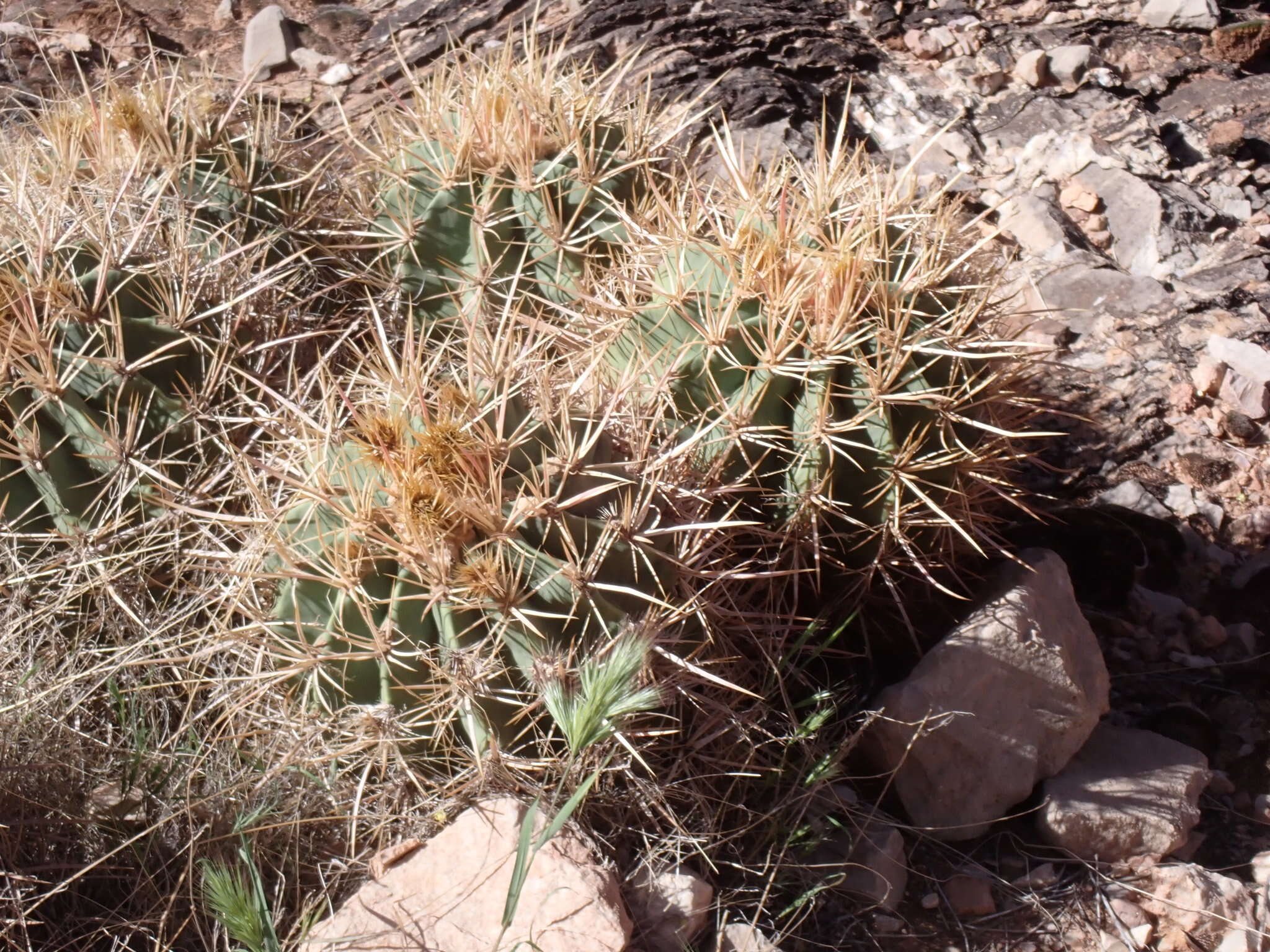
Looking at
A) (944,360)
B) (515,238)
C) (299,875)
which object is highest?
(515,238)

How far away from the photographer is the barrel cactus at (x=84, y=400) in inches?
79.7

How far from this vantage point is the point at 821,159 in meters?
2.16

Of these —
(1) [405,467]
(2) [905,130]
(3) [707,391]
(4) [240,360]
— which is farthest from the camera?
(2) [905,130]

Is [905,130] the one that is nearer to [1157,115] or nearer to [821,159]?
[1157,115]

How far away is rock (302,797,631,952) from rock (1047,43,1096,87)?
354 centimetres

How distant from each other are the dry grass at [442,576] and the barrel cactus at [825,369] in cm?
1

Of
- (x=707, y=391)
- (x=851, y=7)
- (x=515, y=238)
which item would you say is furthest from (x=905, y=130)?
(x=707, y=391)

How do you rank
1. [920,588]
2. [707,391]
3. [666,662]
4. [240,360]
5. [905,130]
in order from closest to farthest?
[666,662] → [707,391] → [240,360] → [920,588] → [905,130]

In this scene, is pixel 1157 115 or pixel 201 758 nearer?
pixel 201 758

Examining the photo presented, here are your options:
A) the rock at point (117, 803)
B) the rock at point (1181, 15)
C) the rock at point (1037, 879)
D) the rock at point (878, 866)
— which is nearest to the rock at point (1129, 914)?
the rock at point (1037, 879)

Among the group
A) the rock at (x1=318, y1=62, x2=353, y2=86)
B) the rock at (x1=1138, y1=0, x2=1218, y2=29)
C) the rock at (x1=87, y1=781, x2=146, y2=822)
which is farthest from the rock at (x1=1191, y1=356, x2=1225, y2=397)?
the rock at (x1=318, y1=62, x2=353, y2=86)

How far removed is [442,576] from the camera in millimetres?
1678

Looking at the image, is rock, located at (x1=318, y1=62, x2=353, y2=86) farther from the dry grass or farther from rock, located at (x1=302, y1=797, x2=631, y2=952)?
rock, located at (x1=302, y1=797, x2=631, y2=952)

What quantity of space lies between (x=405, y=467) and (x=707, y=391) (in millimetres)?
660
